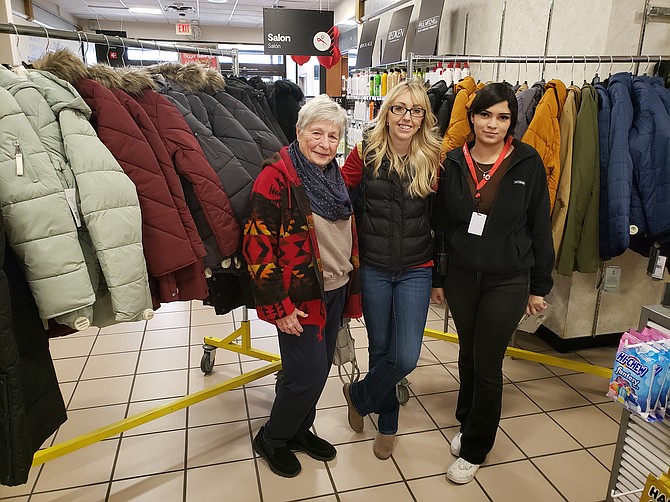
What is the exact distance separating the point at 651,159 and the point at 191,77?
7.24 feet

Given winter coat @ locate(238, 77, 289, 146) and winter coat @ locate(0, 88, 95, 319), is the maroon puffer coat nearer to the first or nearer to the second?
winter coat @ locate(0, 88, 95, 319)

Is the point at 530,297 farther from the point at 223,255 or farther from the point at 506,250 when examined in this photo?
the point at 223,255

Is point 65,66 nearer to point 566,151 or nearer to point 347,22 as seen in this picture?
point 566,151

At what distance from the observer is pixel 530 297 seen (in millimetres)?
2268

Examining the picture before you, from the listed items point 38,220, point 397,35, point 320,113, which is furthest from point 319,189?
point 397,35

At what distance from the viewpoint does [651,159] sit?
251 centimetres

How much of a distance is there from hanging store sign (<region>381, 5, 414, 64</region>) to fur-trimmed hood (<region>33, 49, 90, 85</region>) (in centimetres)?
465

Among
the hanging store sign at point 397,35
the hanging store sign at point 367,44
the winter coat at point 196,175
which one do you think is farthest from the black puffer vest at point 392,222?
the hanging store sign at point 367,44

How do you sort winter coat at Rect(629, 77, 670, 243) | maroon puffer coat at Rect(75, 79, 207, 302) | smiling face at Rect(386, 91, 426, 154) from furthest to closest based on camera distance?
1. winter coat at Rect(629, 77, 670, 243)
2. smiling face at Rect(386, 91, 426, 154)
3. maroon puffer coat at Rect(75, 79, 207, 302)

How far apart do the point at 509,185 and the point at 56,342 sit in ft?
10.8

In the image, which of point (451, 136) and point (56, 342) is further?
point (56, 342)

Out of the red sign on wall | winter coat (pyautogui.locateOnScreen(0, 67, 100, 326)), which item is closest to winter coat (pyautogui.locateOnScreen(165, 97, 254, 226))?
winter coat (pyautogui.locateOnScreen(0, 67, 100, 326))

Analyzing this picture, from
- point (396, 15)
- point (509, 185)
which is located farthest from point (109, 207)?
point (396, 15)

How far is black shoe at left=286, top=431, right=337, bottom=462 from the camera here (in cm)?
244
